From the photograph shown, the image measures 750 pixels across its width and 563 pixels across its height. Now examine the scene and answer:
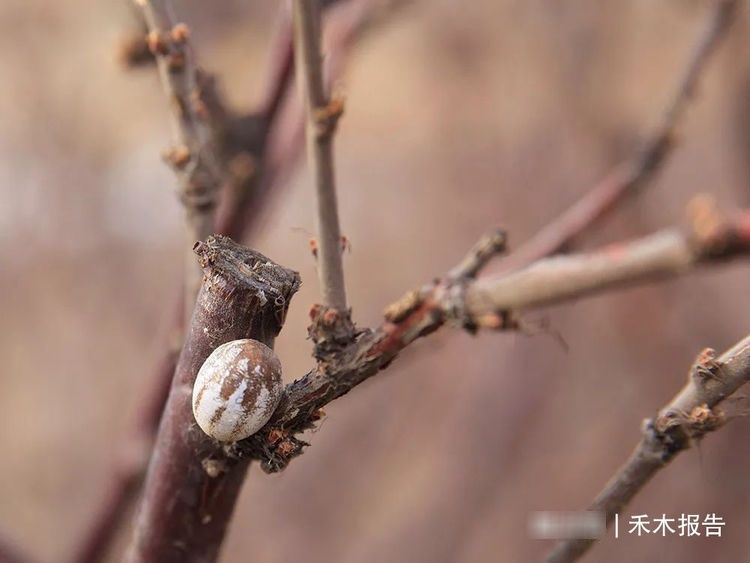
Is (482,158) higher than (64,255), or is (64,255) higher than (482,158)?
(482,158)

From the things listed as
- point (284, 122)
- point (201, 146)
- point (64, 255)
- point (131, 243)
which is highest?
point (131, 243)

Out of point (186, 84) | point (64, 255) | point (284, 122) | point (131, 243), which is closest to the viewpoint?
point (186, 84)

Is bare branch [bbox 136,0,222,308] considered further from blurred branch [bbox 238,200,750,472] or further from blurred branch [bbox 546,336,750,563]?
blurred branch [bbox 546,336,750,563]

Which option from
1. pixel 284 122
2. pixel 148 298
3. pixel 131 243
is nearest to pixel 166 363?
pixel 284 122

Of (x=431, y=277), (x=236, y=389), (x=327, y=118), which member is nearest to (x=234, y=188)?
(x=327, y=118)

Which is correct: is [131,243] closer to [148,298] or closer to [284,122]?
[148,298]

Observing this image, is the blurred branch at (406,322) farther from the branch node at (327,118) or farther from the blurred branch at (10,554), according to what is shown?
the blurred branch at (10,554)

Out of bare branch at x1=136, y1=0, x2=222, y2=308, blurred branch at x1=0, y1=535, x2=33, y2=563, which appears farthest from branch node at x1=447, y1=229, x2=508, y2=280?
blurred branch at x1=0, y1=535, x2=33, y2=563
